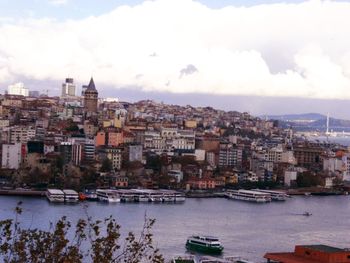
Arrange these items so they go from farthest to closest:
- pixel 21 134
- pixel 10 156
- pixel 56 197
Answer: pixel 21 134
pixel 10 156
pixel 56 197

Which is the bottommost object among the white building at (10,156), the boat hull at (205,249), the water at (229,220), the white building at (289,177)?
the water at (229,220)

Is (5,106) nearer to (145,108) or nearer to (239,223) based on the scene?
(145,108)

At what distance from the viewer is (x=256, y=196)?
529 inches

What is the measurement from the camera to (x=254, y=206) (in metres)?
12.4

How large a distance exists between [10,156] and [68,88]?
16402mm

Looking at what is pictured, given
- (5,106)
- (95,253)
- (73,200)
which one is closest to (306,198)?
(73,200)

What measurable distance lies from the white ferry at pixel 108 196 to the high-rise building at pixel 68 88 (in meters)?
18.3

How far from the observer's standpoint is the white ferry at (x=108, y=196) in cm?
1212

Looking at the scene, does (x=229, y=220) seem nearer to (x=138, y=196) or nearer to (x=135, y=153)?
(x=138, y=196)

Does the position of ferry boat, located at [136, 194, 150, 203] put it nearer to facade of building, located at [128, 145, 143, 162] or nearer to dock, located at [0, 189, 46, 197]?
dock, located at [0, 189, 46, 197]

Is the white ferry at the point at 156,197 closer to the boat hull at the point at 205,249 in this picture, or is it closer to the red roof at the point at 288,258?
the boat hull at the point at 205,249

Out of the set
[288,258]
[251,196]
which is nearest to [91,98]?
[251,196]

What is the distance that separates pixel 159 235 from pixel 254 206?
4578mm

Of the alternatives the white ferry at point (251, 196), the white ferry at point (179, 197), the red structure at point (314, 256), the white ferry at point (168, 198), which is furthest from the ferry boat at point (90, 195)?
the red structure at point (314, 256)
